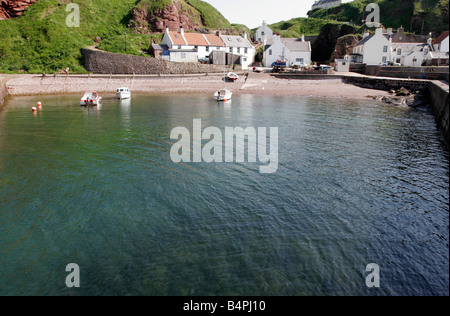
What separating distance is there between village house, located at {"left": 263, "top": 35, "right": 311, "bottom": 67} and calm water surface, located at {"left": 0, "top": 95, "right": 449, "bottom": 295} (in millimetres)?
57978

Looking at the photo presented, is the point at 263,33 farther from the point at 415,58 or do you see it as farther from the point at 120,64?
the point at 120,64

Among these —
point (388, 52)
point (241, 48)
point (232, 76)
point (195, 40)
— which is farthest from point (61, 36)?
point (388, 52)

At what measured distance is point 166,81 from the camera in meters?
64.4

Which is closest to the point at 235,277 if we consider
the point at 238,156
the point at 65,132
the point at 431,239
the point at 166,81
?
the point at 431,239

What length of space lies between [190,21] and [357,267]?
96753 mm

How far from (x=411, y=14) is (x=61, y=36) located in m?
101

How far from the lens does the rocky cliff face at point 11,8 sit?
7394cm

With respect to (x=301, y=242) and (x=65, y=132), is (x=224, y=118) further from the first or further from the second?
(x=301, y=242)

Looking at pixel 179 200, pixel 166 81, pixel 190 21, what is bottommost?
pixel 179 200

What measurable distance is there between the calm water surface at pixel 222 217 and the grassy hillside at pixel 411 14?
8159cm

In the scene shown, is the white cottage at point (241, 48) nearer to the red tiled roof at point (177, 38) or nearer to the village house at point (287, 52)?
Result: the village house at point (287, 52)

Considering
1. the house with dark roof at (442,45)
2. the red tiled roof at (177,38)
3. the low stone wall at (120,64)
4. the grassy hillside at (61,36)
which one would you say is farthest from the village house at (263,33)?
the low stone wall at (120,64)

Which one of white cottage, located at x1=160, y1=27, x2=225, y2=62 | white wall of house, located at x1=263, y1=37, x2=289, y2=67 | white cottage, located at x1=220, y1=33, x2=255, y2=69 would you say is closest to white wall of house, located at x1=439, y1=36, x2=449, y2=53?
white wall of house, located at x1=263, y1=37, x2=289, y2=67

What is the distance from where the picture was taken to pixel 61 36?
236ft
